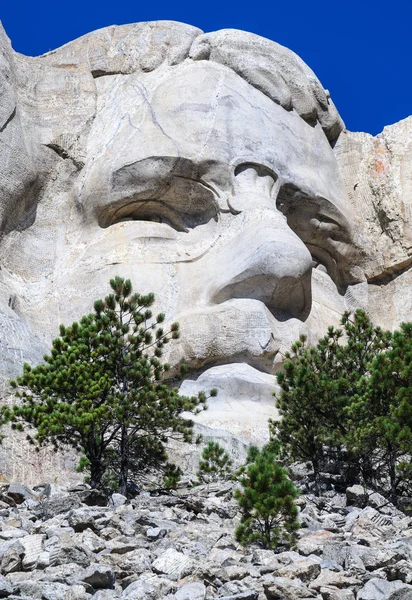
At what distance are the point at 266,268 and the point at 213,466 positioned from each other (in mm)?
6683

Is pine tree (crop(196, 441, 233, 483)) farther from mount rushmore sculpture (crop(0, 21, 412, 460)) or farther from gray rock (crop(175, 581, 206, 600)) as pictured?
gray rock (crop(175, 581, 206, 600))

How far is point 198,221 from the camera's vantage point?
23.9 m

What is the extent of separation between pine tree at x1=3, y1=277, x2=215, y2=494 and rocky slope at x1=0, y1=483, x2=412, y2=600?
1435 millimetres

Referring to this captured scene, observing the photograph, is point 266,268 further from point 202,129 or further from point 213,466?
point 213,466

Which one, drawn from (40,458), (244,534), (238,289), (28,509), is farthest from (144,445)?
(238,289)

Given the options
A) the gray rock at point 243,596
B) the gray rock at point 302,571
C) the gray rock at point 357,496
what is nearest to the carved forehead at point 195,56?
the gray rock at point 357,496

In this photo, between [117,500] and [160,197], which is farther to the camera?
[160,197]

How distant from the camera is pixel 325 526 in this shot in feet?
41.0

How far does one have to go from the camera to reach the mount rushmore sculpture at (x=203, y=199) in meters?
22.0

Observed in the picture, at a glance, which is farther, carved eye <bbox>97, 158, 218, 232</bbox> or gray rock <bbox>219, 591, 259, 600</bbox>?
carved eye <bbox>97, 158, 218, 232</bbox>

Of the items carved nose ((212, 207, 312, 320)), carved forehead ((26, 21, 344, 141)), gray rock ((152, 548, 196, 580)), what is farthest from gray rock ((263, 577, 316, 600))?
carved forehead ((26, 21, 344, 141))

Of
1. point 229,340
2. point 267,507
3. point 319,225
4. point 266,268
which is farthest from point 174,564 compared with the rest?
point 319,225

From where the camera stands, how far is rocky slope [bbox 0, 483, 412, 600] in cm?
922

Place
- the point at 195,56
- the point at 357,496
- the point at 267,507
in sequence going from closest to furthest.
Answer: the point at 267,507 → the point at 357,496 → the point at 195,56
